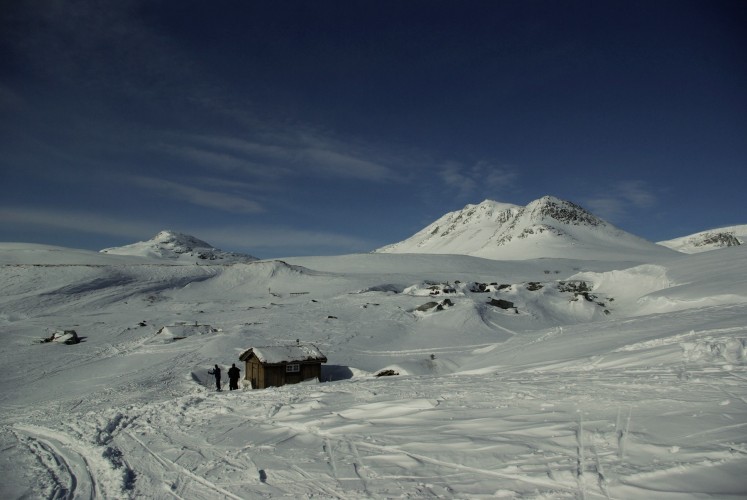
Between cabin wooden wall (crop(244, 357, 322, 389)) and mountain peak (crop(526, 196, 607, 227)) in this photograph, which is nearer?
cabin wooden wall (crop(244, 357, 322, 389))

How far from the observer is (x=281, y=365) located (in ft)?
75.6

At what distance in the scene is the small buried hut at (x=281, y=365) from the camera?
22734 millimetres

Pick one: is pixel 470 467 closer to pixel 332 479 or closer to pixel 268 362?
pixel 332 479

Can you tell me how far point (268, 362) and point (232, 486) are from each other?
16.4 metres

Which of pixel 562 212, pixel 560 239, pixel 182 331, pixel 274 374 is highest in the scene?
pixel 562 212

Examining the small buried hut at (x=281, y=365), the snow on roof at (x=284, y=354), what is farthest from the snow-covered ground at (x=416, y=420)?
the snow on roof at (x=284, y=354)

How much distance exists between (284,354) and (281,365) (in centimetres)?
78

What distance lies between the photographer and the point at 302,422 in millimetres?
9875

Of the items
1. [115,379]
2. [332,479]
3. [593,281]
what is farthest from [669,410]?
[593,281]

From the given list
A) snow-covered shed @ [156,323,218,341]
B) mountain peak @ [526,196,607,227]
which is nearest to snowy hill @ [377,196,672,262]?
mountain peak @ [526,196,607,227]

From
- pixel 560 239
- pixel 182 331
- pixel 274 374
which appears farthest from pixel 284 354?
pixel 560 239

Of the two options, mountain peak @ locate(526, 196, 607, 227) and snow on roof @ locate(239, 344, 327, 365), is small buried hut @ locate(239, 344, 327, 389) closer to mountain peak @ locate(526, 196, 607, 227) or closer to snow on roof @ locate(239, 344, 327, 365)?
Answer: snow on roof @ locate(239, 344, 327, 365)

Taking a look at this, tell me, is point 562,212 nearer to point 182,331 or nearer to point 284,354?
point 182,331

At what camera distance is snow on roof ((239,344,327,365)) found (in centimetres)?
2298
